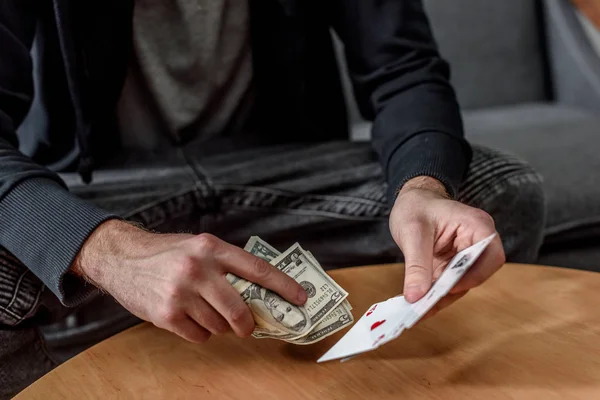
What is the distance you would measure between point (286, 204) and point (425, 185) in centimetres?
29

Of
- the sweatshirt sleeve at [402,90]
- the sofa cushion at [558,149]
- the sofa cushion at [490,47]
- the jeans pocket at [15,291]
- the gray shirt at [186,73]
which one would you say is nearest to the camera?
the jeans pocket at [15,291]

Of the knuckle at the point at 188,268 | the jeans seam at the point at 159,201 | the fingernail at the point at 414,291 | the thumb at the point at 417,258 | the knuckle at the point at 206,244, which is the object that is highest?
the knuckle at the point at 206,244

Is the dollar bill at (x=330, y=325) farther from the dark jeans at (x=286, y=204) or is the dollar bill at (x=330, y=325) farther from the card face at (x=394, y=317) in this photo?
the dark jeans at (x=286, y=204)

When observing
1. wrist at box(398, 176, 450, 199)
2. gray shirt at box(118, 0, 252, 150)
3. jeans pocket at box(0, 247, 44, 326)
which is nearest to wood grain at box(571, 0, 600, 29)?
gray shirt at box(118, 0, 252, 150)

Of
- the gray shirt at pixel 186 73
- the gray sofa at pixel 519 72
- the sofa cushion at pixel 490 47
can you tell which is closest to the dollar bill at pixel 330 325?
the gray shirt at pixel 186 73

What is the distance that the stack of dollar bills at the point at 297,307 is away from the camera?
2.48 feet

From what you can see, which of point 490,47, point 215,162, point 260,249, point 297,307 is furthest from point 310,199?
point 490,47

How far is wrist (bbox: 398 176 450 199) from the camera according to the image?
0.93 metres

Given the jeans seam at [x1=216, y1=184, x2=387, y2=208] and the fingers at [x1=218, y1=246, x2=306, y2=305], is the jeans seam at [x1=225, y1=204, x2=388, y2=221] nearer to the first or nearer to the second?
the jeans seam at [x1=216, y1=184, x2=387, y2=208]

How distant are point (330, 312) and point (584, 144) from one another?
1.20m

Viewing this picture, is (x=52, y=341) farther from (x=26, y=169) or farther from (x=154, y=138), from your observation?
(x=154, y=138)

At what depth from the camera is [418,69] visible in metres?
1.19

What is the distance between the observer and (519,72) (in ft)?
7.34

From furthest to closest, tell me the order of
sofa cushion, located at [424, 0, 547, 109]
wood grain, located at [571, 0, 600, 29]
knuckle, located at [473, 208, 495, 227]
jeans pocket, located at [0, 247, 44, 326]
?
sofa cushion, located at [424, 0, 547, 109] → wood grain, located at [571, 0, 600, 29] → jeans pocket, located at [0, 247, 44, 326] → knuckle, located at [473, 208, 495, 227]
